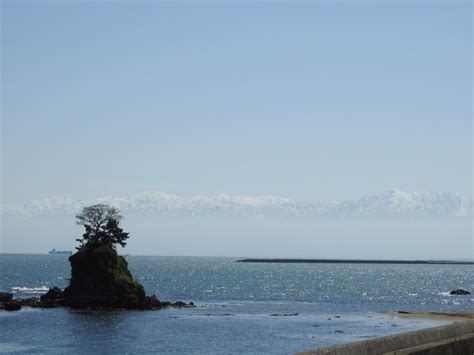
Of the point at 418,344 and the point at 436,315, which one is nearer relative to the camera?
the point at 418,344

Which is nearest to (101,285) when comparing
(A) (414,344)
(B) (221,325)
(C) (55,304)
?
(C) (55,304)

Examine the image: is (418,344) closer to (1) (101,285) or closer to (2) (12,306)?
(2) (12,306)

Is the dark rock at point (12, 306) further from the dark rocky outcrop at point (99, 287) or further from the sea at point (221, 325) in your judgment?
the dark rocky outcrop at point (99, 287)

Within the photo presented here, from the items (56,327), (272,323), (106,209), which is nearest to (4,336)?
(56,327)

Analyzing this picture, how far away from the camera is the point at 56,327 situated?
85.6m

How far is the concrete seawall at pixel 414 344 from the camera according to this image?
74.1 feet

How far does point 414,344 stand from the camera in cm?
2656

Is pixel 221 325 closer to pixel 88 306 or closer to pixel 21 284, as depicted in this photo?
pixel 88 306

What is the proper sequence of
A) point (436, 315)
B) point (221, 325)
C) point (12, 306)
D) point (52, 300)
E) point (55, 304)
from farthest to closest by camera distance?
point (52, 300)
point (55, 304)
point (12, 306)
point (436, 315)
point (221, 325)

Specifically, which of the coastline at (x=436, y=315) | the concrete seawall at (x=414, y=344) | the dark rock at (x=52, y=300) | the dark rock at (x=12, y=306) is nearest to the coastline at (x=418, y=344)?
the concrete seawall at (x=414, y=344)

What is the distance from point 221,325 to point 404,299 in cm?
6506

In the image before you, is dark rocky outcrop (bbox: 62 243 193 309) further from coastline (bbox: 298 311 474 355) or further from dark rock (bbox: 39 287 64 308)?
coastline (bbox: 298 311 474 355)

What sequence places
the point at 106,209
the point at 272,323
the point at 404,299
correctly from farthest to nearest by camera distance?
1. the point at 404,299
2. the point at 106,209
3. the point at 272,323

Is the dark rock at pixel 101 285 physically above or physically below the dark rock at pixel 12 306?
above
